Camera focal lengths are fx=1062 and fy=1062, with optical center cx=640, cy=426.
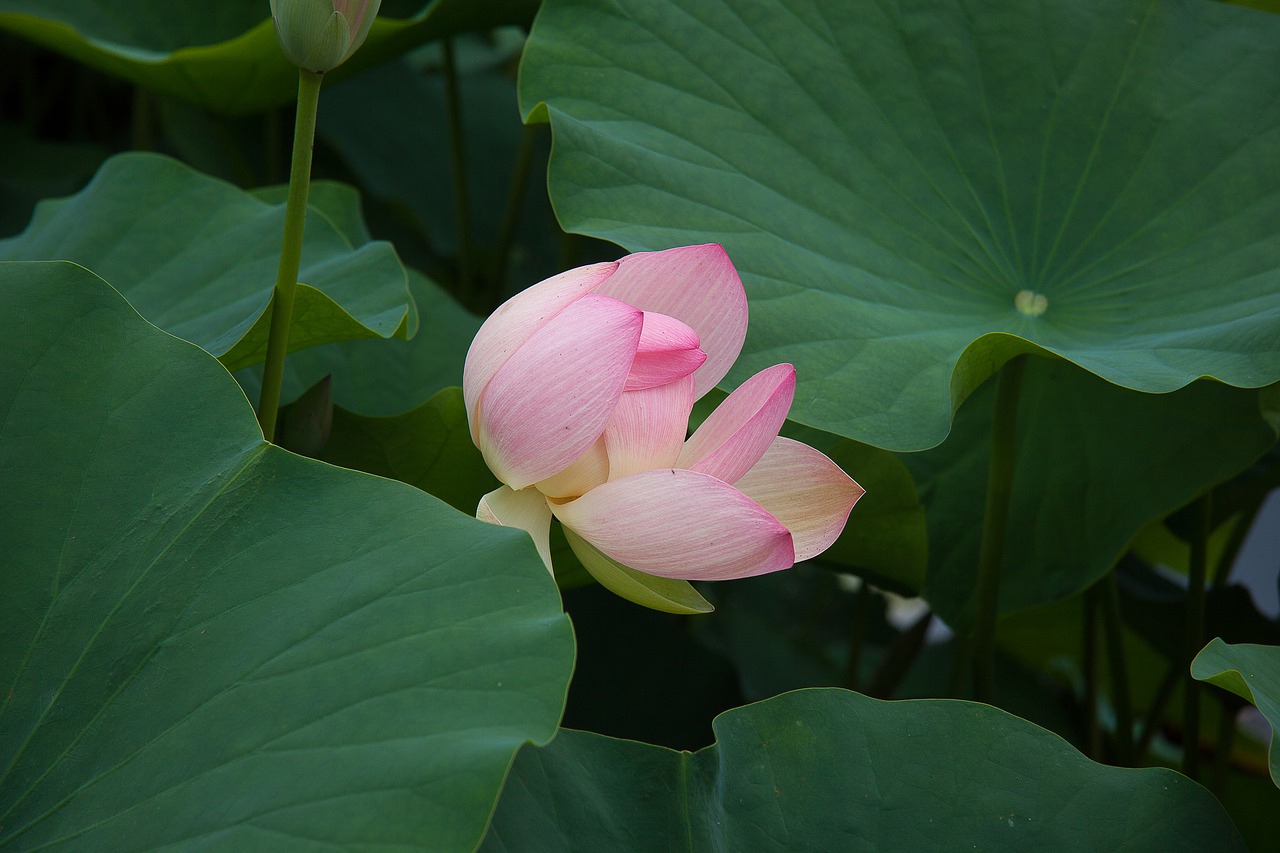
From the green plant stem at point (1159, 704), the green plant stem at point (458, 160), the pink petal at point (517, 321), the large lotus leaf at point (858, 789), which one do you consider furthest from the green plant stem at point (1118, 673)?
the green plant stem at point (458, 160)

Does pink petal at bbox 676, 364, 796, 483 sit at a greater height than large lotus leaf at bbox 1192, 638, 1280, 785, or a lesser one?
greater

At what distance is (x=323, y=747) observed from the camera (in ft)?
1.40

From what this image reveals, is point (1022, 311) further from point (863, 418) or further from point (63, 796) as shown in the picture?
point (63, 796)

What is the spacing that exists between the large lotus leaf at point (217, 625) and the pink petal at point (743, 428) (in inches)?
3.8

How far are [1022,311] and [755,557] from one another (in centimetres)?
43

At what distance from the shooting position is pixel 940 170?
0.85 meters

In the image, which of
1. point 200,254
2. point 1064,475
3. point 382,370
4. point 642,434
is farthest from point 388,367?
point 1064,475

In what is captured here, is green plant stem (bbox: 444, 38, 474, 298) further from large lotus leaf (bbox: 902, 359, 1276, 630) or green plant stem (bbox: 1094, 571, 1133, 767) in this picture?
green plant stem (bbox: 1094, 571, 1133, 767)

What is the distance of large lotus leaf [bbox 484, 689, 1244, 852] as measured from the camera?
20.9 inches

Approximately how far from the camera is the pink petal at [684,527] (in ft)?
1.54

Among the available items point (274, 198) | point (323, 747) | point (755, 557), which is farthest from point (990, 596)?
point (274, 198)

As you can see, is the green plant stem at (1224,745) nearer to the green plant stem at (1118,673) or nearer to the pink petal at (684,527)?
the green plant stem at (1118,673)

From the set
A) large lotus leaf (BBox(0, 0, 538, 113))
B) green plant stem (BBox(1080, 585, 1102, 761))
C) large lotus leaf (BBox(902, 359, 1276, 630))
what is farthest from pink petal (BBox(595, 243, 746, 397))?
green plant stem (BBox(1080, 585, 1102, 761))

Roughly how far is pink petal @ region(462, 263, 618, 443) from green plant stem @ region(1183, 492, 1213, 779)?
2.07 ft
